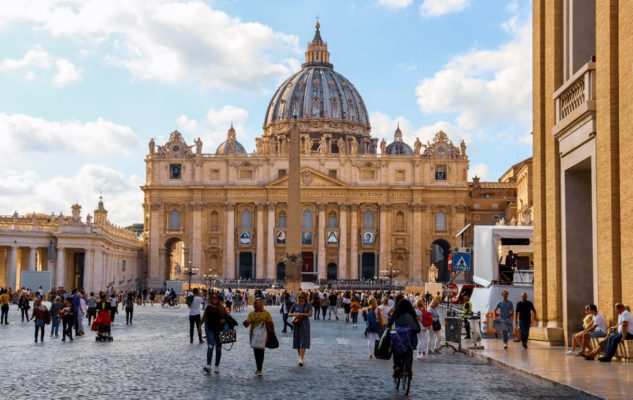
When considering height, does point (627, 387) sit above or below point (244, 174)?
below

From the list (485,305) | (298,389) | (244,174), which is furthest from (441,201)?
(298,389)

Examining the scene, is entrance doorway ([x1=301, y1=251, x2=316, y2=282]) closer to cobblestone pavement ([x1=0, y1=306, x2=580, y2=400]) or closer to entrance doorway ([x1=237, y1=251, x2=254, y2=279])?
entrance doorway ([x1=237, y1=251, x2=254, y2=279])

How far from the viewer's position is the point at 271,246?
9925cm

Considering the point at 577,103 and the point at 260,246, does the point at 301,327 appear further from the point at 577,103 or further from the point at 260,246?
the point at 260,246

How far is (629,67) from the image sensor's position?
1485cm

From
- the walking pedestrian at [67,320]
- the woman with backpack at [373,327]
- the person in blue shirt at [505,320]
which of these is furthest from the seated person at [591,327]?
the walking pedestrian at [67,320]

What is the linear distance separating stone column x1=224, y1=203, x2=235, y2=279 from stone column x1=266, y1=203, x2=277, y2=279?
3.66 meters

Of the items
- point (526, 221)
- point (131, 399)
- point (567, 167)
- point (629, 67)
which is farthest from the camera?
point (526, 221)

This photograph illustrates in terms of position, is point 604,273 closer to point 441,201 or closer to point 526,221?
point 526,221

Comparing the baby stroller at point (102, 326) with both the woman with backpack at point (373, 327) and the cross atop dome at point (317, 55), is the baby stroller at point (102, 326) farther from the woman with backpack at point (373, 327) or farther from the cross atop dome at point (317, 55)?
the cross atop dome at point (317, 55)

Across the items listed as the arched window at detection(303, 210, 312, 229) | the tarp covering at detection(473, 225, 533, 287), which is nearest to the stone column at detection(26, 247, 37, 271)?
the arched window at detection(303, 210, 312, 229)

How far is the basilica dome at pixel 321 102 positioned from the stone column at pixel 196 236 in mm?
28204

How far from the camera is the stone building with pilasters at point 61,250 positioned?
66.0m

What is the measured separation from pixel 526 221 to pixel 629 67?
46.8 meters
